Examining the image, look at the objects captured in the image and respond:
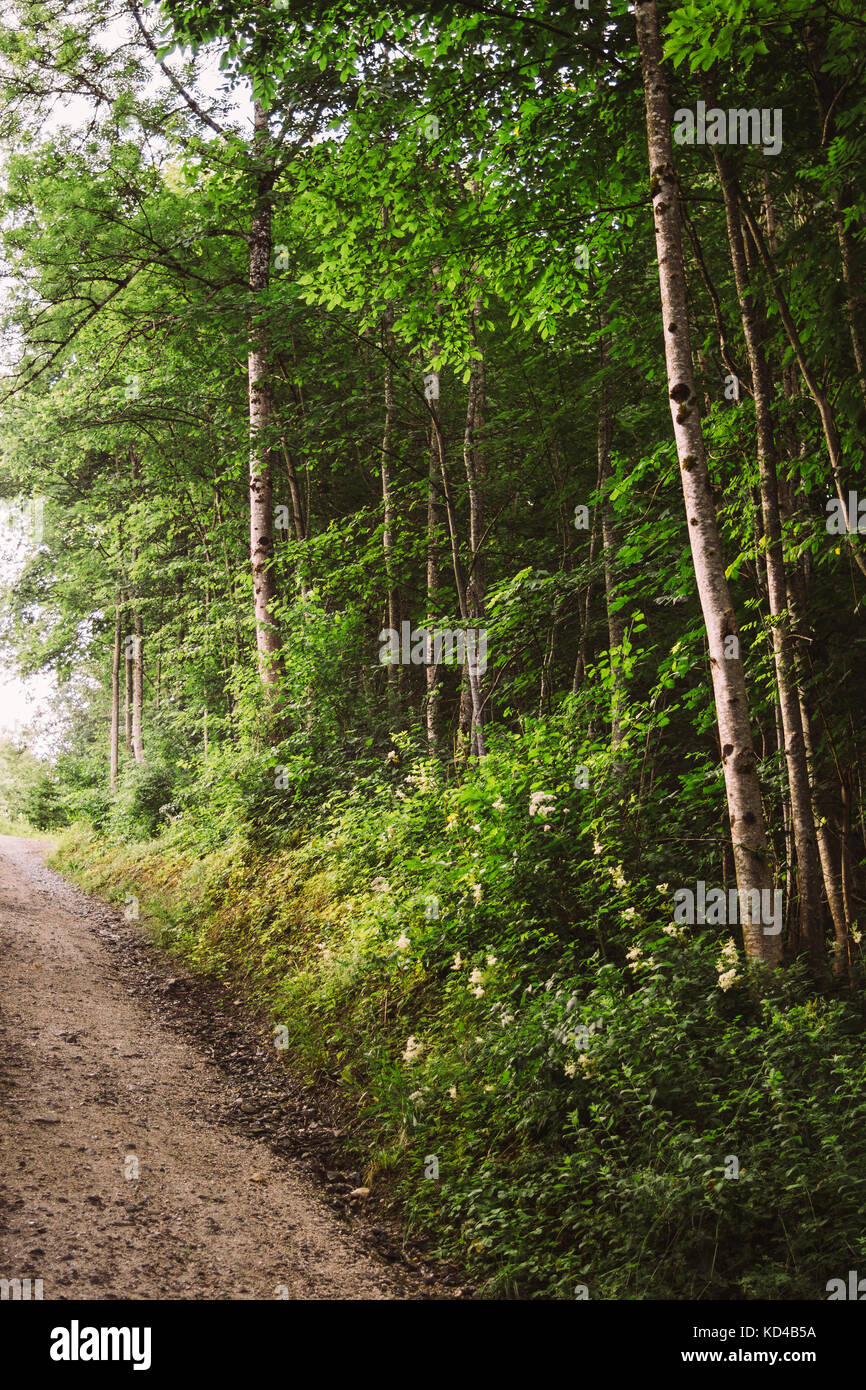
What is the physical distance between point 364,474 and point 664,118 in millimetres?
11782

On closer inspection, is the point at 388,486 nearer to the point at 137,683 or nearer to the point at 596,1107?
the point at 596,1107

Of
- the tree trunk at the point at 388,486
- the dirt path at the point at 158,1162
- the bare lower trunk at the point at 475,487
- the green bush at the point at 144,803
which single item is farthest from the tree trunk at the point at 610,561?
the green bush at the point at 144,803

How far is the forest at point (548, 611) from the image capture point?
5051mm

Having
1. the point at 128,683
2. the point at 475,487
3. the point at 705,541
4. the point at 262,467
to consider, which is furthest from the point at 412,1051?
the point at 128,683

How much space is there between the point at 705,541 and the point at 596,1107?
392 centimetres

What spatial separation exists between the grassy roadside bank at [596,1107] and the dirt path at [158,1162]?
500mm

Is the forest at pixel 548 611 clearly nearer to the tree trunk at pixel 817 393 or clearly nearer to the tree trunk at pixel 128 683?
the tree trunk at pixel 817 393

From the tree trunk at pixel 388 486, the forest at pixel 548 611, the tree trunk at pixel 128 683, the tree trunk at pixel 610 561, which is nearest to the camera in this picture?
the forest at pixel 548 611

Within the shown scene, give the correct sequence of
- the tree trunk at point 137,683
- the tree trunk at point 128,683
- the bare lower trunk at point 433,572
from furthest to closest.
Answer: the tree trunk at point 128,683, the tree trunk at point 137,683, the bare lower trunk at point 433,572

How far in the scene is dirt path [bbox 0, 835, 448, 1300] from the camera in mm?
4312

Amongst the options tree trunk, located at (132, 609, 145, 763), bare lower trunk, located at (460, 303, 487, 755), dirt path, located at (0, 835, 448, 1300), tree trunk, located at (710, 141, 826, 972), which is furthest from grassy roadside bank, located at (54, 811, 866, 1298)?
tree trunk, located at (132, 609, 145, 763)

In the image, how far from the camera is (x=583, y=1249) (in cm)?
447

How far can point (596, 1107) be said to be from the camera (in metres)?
5.04
